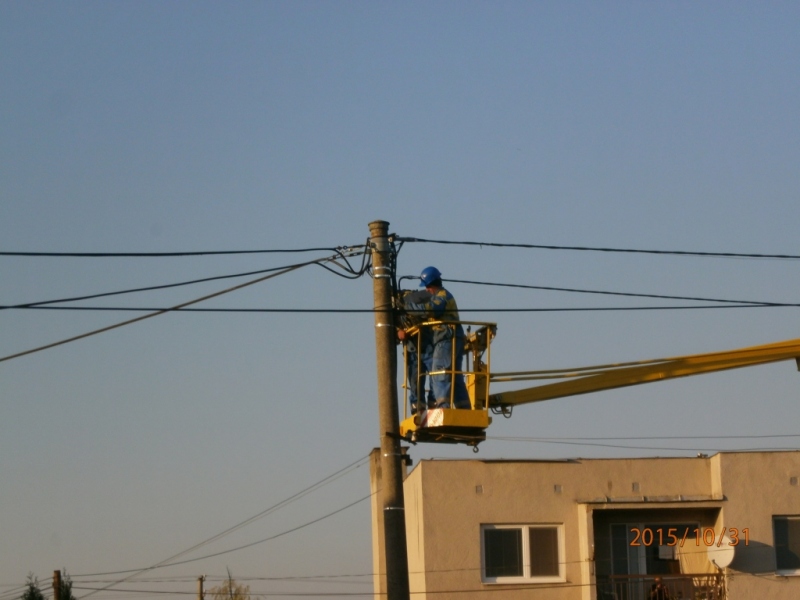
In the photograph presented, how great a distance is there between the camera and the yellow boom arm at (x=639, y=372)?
50.9ft

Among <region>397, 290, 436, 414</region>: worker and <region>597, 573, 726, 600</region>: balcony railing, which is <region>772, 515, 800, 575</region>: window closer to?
<region>597, 573, 726, 600</region>: balcony railing

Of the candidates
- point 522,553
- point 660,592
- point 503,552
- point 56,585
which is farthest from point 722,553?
point 56,585

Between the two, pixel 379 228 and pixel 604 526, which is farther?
pixel 604 526

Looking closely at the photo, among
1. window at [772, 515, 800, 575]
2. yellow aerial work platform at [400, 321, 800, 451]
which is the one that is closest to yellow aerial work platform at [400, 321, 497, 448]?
yellow aerial work platform at [400, 321, 800, 451]

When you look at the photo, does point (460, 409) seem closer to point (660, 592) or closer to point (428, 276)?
point (428, 276)

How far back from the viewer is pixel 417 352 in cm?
1474

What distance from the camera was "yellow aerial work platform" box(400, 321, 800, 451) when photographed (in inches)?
Answer: 566

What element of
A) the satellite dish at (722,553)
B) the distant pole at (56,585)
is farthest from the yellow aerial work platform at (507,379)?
the distant pole at (56,585)

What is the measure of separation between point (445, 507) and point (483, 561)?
1.23 meters

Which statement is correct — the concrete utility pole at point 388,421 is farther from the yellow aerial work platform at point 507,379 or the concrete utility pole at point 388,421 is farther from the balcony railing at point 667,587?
the balcony railing at point 667,587

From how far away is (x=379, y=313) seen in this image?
1401 centimetres

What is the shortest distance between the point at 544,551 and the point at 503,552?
809 millimetres

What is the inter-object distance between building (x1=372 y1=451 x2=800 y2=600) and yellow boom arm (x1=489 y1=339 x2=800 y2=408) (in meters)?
6.93

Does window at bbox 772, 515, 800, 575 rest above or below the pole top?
below
